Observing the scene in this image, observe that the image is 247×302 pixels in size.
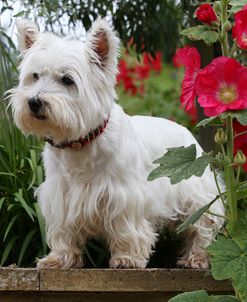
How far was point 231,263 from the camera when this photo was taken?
8.57 feet

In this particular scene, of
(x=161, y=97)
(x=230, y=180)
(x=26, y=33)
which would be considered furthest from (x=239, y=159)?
(x=161, y=97)

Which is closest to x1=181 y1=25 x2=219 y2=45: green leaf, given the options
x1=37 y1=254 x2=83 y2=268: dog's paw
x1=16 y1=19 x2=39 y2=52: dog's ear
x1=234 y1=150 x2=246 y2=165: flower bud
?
x1=234 y1=150 x2=246 y2=165: flower bud

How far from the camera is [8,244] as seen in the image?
3.95 meters

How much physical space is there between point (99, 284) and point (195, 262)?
0.57m

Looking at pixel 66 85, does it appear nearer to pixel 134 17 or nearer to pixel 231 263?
pixel 231 263

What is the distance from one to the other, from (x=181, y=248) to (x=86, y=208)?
2.20 ft

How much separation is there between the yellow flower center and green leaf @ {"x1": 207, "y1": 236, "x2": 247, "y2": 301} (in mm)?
444

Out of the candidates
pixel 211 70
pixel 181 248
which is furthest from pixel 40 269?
pixel 211 70

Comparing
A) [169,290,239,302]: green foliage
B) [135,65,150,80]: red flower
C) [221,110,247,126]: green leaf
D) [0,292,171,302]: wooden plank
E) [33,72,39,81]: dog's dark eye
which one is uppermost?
[221,110,247,126]: green leaf

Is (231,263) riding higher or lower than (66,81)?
lower

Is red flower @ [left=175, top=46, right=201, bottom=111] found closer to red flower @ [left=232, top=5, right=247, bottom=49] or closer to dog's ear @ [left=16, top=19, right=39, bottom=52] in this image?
red flower @ [left=232, top=5, right=247, bottom=49]

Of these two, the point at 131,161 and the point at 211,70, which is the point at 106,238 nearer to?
the point at 131,161

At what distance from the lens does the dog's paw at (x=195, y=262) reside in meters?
3.70

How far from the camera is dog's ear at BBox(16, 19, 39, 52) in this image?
3547 mm
